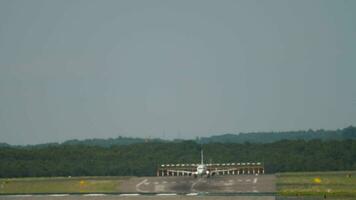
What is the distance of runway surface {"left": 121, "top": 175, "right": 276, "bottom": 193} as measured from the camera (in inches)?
4299

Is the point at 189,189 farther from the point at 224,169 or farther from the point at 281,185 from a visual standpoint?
the point at 224,169

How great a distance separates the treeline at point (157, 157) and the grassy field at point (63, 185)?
13.7 m

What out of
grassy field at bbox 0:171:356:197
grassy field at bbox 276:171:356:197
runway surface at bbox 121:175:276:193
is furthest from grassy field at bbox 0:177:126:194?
grassy field at bbox 276:171:356:197

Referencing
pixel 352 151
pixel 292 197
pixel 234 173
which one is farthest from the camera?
pixel 352 151

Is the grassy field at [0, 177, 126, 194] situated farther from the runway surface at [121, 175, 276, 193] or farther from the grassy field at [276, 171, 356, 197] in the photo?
the grassy field at [276, 171, 356, 197]

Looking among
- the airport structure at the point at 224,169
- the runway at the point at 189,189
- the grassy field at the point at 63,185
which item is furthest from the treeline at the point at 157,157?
the runway at the point at 189,189

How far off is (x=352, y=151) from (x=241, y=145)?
3324cm

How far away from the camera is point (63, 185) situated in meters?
120

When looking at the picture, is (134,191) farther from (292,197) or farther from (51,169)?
(51,169)

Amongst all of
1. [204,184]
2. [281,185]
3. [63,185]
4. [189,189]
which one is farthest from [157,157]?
[281,185]

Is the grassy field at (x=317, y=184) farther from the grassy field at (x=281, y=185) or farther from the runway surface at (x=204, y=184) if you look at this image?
the runway surface at (x=204, y=184)

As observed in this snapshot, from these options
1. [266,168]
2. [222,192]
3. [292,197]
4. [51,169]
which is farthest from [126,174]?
[292,197]

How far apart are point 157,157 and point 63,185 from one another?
41026 mm

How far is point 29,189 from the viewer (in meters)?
119
